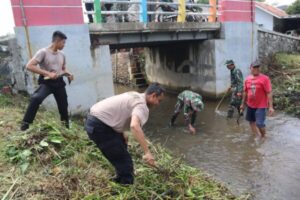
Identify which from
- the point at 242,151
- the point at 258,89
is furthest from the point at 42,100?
the point at 242,151

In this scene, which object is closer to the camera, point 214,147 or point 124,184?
point 124,184

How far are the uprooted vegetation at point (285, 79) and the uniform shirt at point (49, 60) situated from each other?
289 inches

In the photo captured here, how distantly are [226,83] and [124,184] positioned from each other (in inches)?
389

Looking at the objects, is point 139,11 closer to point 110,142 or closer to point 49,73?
point 49,73

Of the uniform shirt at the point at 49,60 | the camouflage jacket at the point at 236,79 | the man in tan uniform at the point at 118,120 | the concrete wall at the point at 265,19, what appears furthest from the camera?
the concrete wall at the point at 265,19

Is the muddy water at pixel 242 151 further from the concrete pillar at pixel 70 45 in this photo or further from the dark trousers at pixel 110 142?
the dark trousers at pixel 110 142

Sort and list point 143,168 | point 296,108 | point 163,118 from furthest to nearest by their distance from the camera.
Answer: point 163,118, point 296,108, point 143,168

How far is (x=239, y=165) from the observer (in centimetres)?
622

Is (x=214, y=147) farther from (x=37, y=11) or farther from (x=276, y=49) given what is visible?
(x=276, y=49)

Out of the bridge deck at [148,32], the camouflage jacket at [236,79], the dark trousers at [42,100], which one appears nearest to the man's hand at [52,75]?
the dark trousers at [42,100]

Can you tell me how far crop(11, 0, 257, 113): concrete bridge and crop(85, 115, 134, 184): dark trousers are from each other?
5.19 meters

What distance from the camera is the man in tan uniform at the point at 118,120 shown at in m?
3.33

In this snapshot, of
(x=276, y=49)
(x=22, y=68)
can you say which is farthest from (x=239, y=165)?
(x=276, y=49)

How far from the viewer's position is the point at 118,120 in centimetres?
342
